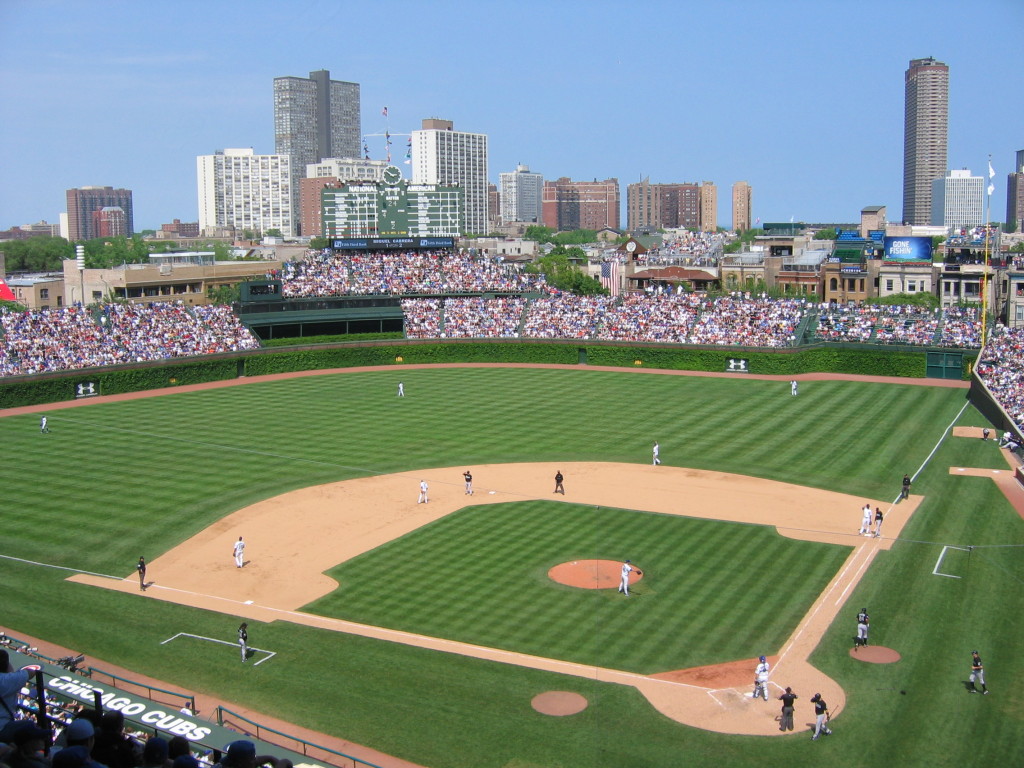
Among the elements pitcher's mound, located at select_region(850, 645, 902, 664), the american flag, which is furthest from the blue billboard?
pitcher's mound, located at select_region(850, 645, 902, 664)

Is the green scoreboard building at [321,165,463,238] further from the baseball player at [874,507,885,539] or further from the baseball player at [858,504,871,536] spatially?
the baseball player at [874,507,885,539]

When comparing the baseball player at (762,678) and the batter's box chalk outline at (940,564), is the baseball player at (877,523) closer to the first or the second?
the batter's box chalk outline at (940,564)

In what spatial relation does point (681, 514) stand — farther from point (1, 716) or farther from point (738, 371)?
point (738, 371)

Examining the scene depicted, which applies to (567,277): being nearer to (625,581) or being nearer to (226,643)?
(625,581)

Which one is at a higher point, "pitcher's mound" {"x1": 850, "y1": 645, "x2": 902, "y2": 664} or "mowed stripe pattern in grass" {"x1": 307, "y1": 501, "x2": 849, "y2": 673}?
"mowed stripe pattern in grass" {"x1": 307, "y1": 501, "x2": 849, "y2": 673}

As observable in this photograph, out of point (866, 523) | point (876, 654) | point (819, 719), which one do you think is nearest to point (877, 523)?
point (866, 523)

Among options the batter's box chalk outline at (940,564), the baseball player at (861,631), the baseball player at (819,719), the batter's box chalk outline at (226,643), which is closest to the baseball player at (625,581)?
the baseball player at (861,631)
